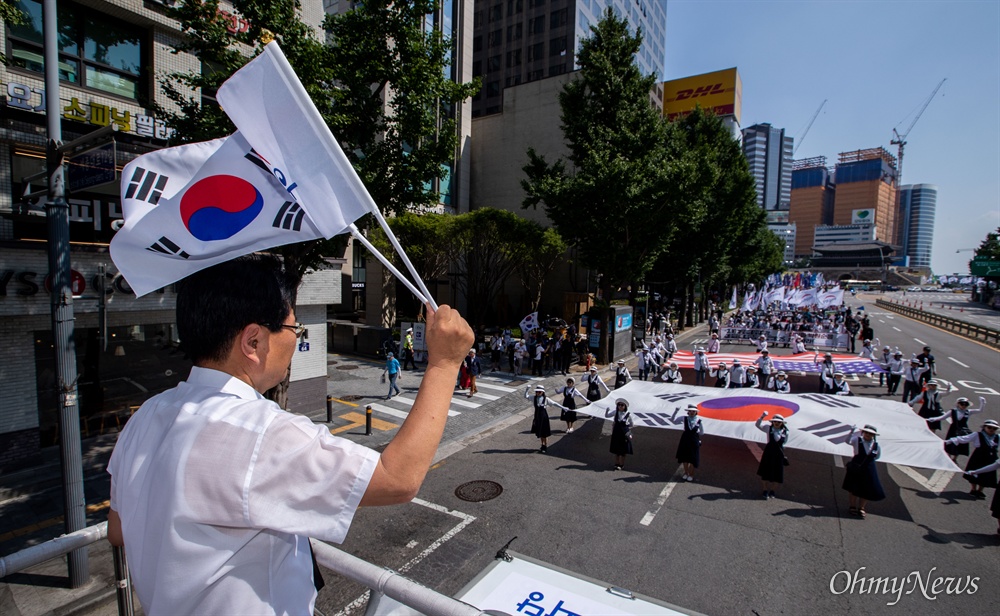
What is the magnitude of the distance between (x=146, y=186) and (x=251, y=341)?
55.9 inches

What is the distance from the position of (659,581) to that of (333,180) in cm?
692

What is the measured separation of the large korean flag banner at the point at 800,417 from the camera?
9.07 m

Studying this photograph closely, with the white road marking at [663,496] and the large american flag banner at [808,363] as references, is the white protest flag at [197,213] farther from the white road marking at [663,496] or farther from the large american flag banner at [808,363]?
the large american flag banner at [808,363]

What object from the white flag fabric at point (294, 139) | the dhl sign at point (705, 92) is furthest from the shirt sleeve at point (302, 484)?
the dhl sign at point (705, 92)

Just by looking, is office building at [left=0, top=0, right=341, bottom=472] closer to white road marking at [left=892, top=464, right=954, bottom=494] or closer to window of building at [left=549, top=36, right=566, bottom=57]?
white road marking at [left=892, top=464, right=954, bottom=494]

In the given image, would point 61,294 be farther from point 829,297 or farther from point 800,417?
point 829,297

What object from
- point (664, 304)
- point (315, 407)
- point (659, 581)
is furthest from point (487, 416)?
point (664, 304)

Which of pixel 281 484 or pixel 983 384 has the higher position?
pixel 281 484

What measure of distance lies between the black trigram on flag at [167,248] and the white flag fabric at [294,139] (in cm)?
57

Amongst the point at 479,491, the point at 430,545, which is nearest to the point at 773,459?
the point at 479,491

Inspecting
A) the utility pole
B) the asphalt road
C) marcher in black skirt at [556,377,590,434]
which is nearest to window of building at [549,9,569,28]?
marcher in black skirt at [556,377,590,434]

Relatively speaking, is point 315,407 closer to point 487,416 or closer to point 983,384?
point 487,416

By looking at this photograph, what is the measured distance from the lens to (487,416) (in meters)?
15.0

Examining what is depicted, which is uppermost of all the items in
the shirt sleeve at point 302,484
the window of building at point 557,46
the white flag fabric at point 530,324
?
the window of building at point 557,46
